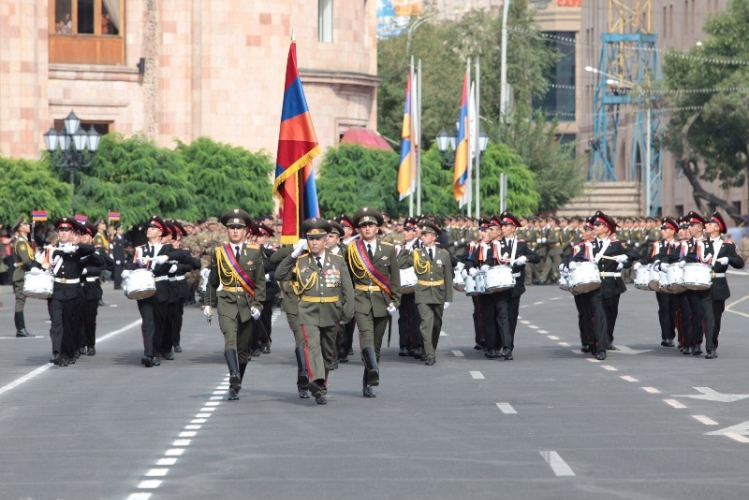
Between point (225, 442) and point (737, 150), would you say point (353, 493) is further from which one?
point (737, 150)

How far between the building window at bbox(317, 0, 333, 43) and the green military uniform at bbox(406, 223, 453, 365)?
3809 centimetres

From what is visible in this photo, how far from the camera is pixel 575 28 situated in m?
142

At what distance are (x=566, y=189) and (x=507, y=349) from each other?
1729 inches

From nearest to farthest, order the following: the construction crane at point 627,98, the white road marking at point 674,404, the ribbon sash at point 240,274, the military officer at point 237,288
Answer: the white road marking at point 674,404 → the military officer at point 237,288 → the ribbon sash at point 240,274 → the construction crane at point 627,98

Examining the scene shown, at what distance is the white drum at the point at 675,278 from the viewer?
2328 cm

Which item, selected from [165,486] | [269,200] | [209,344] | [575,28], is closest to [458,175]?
[269,200]

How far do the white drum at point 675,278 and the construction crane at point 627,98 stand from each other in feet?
198

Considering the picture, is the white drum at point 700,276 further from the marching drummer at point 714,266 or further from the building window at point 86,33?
the building window at point 86,33

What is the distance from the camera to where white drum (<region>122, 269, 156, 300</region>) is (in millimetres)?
22234

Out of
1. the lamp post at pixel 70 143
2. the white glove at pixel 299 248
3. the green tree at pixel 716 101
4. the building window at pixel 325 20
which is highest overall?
the building window at pixel 325 20

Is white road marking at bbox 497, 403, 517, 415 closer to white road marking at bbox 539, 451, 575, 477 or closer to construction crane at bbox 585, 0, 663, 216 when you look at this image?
white road marking at bbox 539, 451, 575, 477

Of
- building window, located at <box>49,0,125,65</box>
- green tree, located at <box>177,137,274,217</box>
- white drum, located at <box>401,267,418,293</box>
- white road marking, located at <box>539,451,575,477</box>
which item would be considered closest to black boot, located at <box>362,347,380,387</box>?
→ white road marking, located at <box>539,451,575,477</box>

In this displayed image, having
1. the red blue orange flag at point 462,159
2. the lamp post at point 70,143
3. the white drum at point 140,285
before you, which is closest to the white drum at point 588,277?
the white drum at point 140,285

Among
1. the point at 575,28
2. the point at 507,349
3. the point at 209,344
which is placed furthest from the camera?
the point at 575,28
